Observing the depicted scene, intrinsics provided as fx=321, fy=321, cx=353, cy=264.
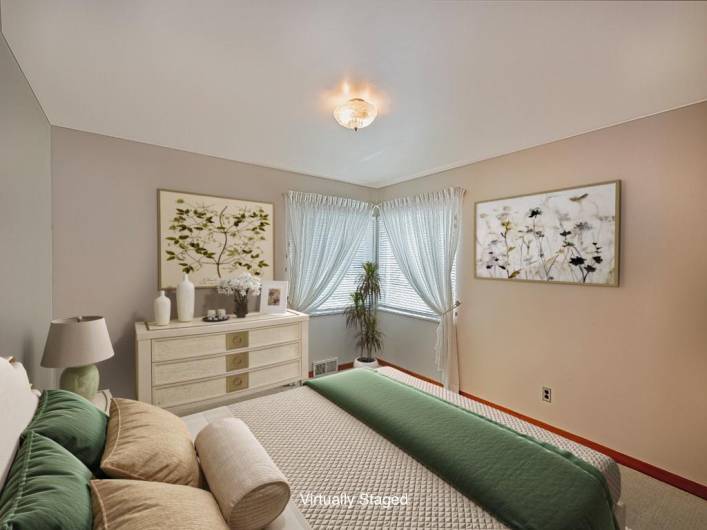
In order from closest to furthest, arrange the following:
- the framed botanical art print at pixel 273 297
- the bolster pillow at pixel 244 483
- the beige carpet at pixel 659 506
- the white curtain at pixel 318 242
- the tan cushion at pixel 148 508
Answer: the tan cushion at pixel 148 508 < the bolster pillow at pixel 244 483 < the beige carpet at pixel 659 506 < the framed botanical art print at pixel 273 297 < the white curtain at pixel 318 242

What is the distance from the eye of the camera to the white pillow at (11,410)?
0.84m

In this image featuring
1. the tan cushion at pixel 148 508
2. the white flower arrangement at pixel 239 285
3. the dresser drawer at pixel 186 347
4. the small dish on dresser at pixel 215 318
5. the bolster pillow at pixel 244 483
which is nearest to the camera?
the tan cushion at pixel 148 508

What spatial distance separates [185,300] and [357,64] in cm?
221

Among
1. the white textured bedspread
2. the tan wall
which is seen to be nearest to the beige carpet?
the tan wall

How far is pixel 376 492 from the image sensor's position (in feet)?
3.88

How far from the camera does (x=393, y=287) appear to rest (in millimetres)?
4113

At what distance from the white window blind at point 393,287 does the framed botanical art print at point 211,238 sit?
59.3 inches

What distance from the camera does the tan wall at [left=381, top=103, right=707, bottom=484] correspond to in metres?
1.96

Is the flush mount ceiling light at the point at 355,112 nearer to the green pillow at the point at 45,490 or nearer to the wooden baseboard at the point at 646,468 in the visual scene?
the green pillow at the point at 45,490

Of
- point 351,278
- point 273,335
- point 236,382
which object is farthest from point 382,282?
point 236,382

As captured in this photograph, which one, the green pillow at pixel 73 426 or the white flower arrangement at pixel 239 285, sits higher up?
the white flower arrangement at pixel 239 285

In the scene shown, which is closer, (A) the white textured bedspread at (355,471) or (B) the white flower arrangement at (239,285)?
(A) the white textured bedspread at (355,471)

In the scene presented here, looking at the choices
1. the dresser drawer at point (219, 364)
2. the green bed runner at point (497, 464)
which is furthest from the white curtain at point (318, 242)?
the green bed runner at point (497, 464)

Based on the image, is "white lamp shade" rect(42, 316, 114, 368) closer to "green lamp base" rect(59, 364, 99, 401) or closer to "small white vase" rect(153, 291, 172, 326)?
"green lamp base" rect(59, 364, 99, 401)
